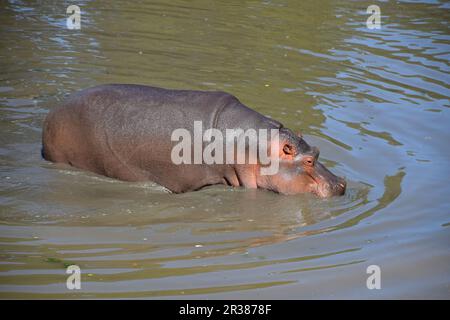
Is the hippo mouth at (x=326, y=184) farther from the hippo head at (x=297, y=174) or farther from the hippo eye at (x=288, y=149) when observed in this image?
the hippo eye at (x=288, y=149)

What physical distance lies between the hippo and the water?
0.16 meters

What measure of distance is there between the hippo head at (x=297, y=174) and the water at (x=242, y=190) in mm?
124

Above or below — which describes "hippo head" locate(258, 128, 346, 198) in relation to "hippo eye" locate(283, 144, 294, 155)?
below

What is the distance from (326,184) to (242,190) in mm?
911

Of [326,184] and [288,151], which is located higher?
[288,151]

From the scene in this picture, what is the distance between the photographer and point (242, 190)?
7.84 metres

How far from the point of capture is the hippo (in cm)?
770

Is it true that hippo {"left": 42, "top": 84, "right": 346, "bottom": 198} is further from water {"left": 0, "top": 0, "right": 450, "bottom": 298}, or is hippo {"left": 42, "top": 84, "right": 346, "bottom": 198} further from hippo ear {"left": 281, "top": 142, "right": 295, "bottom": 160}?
water {"left": 0, "top": 0, "right": 450, "bottom": 298}

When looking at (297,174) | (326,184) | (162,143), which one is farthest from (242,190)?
(162,143)

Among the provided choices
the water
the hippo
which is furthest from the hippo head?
the water

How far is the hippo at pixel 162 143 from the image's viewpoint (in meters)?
7.70

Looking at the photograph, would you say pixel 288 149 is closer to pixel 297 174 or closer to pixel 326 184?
pixel 297 174

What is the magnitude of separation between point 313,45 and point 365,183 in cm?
597

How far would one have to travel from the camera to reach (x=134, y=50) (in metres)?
12.6
